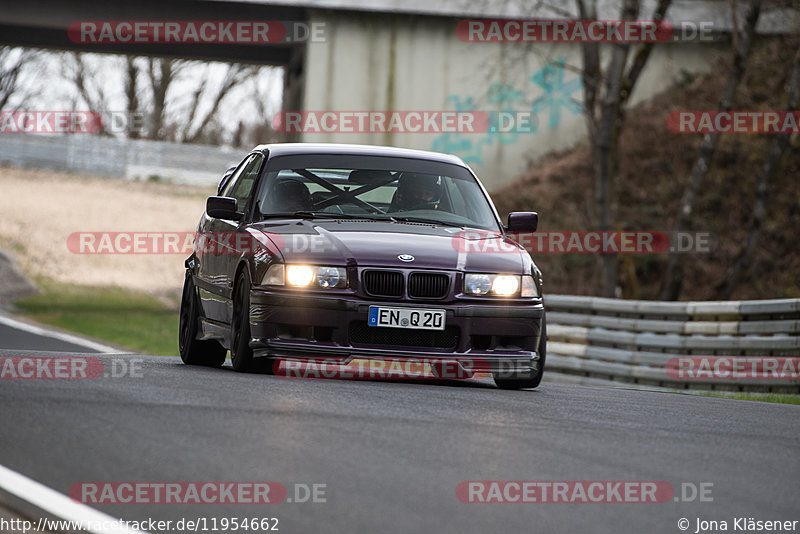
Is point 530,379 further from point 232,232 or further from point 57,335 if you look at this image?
point 57,335

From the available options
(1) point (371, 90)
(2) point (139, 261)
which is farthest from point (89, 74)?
(1) point (371, 90)

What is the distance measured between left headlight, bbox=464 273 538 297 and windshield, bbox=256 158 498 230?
1.07 m

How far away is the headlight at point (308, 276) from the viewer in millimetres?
9086

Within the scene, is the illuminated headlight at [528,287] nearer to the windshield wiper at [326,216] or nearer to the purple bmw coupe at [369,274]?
the purple bmw coupe at [369,274]

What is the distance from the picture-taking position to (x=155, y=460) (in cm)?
534

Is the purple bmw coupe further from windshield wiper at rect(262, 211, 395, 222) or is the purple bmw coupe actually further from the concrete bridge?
the concrete bridge

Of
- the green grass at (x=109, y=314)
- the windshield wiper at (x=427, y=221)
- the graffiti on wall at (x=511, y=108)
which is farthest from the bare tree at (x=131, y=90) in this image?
the windshield wiper at (x=427, y=221)

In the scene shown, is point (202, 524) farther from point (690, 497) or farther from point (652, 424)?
point (652, 424)

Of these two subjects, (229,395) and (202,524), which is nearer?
(202,524)

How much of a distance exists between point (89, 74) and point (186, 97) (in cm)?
438

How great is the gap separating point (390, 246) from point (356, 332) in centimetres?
65

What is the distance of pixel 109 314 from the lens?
28875mm

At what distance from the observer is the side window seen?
10938mm

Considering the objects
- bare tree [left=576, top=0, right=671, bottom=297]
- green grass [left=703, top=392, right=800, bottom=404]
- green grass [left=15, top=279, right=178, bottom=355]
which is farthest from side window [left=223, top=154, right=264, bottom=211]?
bare tree [left=576, top=0, right=671, bottom=297]
